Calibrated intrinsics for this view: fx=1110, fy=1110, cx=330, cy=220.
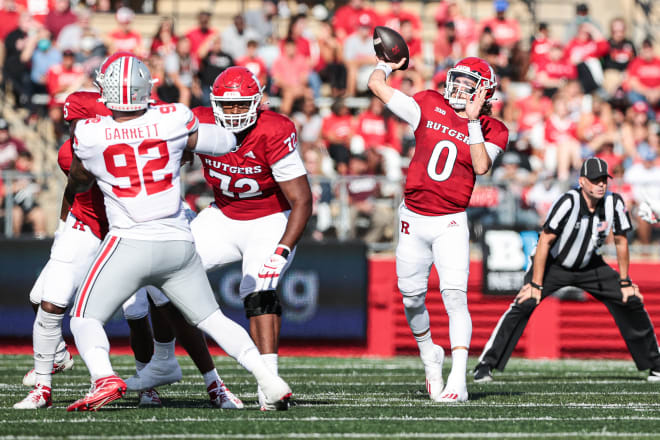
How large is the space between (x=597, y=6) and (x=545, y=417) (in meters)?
15.4

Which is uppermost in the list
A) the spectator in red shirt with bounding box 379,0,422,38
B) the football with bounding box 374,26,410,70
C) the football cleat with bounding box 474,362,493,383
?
the spectator in red shirt with bounding box 379,0,422,38

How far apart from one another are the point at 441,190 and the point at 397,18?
10620mm

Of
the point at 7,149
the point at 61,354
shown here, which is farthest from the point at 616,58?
the point at 61,354

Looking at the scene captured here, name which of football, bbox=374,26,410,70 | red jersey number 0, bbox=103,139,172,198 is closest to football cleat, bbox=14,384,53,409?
red jersey number 0, bbox=103,139,172,198

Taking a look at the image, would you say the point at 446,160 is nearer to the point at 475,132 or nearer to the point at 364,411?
the point at 475,132

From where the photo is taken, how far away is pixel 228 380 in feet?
29.1

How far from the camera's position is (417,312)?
24.5 ft

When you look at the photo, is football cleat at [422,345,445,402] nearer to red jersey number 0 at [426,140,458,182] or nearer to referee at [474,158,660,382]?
red jersey number 0 at [426,140,458,182]

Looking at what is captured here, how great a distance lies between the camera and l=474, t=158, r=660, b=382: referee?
9.22m

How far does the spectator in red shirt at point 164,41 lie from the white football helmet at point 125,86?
31.5ft

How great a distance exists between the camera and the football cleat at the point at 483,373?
29.7 ft

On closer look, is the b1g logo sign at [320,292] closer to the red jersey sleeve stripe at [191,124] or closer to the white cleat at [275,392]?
the white cleat at [275,392]

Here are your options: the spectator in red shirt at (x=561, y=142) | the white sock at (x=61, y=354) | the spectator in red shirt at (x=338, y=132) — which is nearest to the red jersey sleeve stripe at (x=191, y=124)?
the white sock at (x=61, y=354)

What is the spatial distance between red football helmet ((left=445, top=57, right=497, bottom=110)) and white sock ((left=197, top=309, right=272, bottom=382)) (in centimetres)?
235
